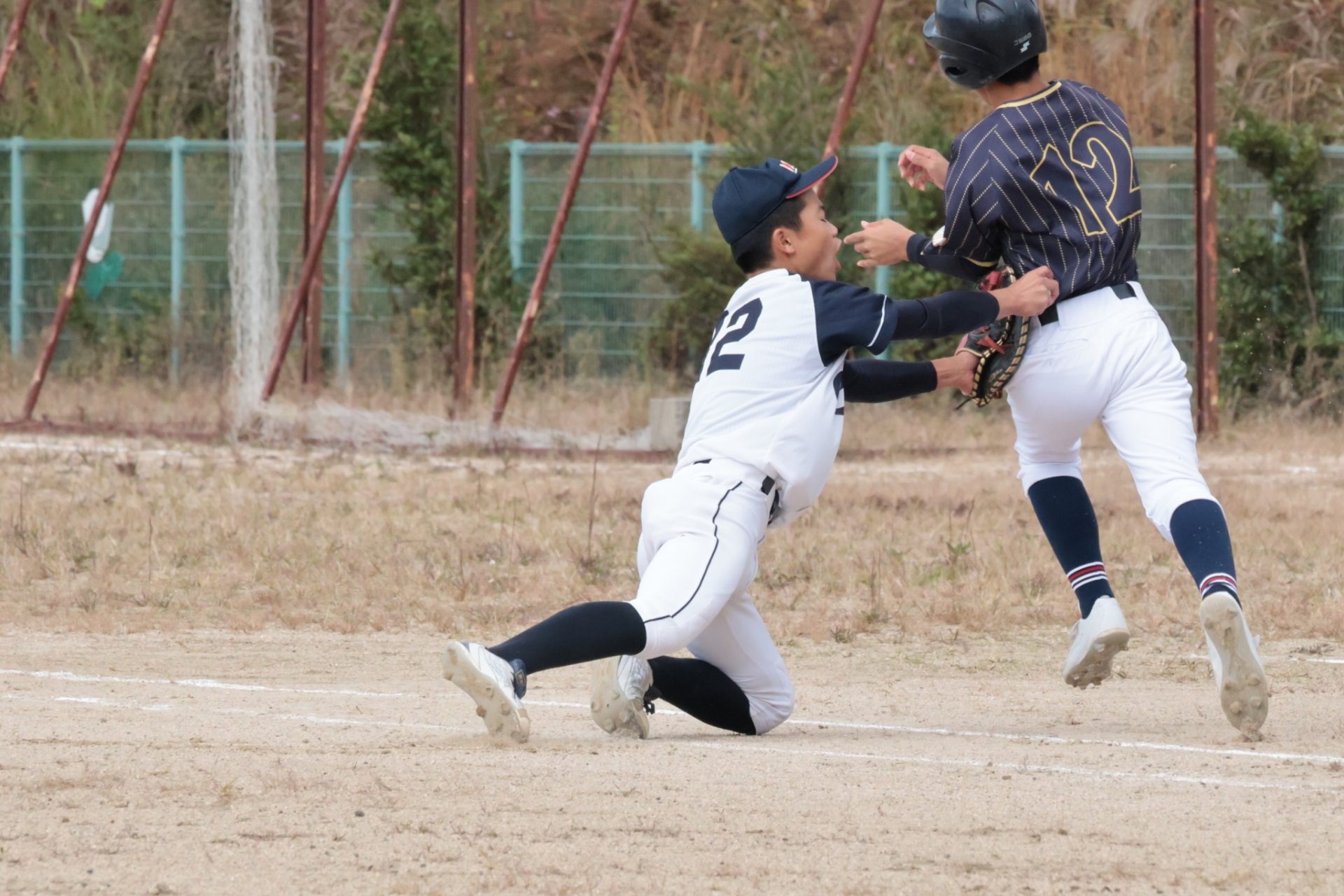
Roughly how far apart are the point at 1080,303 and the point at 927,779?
4.39 ft

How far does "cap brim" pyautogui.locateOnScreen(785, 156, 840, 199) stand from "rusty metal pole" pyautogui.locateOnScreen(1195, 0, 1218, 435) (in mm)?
8094

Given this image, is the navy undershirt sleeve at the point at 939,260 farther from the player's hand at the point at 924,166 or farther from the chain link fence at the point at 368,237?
the chain link fence at the point at 368,237

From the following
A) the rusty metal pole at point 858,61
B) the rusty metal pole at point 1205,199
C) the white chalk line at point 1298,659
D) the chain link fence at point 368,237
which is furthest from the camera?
the chain link fence at point 368,237

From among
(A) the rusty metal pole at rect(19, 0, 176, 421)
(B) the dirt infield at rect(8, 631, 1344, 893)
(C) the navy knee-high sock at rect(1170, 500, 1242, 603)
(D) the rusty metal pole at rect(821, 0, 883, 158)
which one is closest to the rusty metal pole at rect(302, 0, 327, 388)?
(A) the rusty metal pole at rect(19, 0, 176, 421)

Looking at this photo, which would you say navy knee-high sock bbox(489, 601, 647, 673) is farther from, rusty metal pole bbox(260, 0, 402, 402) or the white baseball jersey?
rusty metal pole bbox(260, 0, 402, 402)

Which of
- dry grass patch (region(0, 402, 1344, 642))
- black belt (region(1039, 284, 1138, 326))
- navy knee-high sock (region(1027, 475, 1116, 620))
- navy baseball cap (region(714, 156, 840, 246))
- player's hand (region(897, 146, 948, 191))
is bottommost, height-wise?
dry grass patch (region(0, 402, 1344, 642))

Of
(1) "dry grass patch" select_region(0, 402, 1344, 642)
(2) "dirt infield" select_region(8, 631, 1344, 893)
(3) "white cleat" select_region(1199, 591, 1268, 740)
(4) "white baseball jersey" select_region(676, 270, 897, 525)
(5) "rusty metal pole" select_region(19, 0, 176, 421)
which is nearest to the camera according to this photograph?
(2) "dirt infield" select_region(8, 631, 1344, 893)

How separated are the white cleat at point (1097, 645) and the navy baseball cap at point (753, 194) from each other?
131cm

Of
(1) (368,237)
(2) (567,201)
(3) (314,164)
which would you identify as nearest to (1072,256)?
(2) (567,201)

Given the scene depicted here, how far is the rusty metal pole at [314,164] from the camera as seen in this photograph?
14031 millimetres

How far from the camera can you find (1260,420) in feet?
46.5

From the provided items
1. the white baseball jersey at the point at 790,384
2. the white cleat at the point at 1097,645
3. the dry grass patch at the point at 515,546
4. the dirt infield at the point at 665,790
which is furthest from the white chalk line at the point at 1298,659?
the white baseball jersey at the point at 790,384

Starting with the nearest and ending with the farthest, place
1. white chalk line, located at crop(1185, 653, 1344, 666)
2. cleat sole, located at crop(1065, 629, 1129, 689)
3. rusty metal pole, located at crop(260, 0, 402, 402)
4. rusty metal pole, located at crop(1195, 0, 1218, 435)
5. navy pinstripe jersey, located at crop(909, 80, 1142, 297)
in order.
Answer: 1. navy pinstripe jersey, located at crop(909, 80, 1142, 297)
2. cleat sole, located at crop(1065, 629, 1129, 689)
3. white chalk line, located at crop(1185, 653, 1344, 666)
4. rusty metal pole, located at crop(1195, 0, 1218, 435)
5. rusty metal pole, located at crop(260, 0, 402, 402)

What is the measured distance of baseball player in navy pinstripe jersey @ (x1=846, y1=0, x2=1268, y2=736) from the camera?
5082 millimetres
